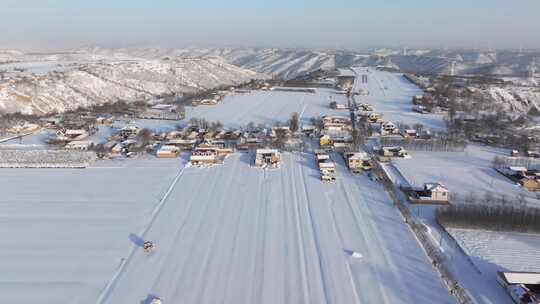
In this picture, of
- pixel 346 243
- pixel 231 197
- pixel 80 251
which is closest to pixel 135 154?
pixel 231 197

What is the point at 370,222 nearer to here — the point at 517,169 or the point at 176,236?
the point at 176,236

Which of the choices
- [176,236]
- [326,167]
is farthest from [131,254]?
[326,167]

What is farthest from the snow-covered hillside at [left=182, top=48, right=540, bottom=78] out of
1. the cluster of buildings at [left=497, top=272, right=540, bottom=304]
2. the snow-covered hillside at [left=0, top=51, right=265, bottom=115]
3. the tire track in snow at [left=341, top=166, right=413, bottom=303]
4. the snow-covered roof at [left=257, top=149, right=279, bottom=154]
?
the cluster of buildings at [left=497, top=272, right=540, bottom=304]

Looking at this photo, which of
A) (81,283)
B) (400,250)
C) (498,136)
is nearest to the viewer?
(81,283)

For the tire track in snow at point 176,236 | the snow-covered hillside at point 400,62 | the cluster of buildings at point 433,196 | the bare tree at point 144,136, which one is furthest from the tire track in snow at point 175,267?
the snow-covered hillside at point 400,62

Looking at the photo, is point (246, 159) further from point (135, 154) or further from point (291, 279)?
point (291, 279)

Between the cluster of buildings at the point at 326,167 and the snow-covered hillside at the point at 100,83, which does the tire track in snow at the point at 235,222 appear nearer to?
the cluster of buildings at the point at 326,167
